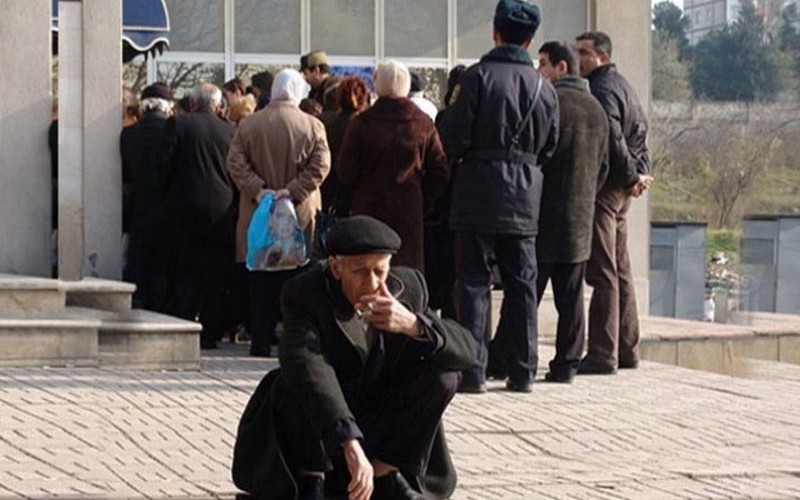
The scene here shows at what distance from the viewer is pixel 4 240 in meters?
13.8

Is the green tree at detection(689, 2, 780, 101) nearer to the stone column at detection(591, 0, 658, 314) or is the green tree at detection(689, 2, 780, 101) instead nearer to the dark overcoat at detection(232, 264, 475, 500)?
the stone column at detection(591, 0, 658, 314)

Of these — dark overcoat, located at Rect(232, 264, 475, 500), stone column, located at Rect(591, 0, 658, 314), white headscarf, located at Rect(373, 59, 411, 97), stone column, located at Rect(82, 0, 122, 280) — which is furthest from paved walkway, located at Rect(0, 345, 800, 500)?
stone column, located at Rect(591, 0, 658, 314)

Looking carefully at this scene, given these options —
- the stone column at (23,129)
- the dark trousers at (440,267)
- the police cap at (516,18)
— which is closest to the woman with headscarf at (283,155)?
the dark trousers at (440,267)

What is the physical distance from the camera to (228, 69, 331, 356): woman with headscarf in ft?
44.2

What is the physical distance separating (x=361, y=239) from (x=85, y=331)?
508 centimetres

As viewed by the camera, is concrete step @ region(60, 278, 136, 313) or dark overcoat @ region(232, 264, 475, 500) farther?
concrete step @ region(60, 278, 136, 313)

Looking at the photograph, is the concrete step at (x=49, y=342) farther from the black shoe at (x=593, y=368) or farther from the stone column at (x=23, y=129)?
the black shoe at (x=593, y=368)

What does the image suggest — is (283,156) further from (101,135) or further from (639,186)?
(639,186)

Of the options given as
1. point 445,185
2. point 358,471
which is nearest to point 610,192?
point 445,185

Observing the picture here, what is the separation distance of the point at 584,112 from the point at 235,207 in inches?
108

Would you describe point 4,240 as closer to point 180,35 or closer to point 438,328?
point 180,35

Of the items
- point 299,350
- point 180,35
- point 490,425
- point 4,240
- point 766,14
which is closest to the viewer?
point 299,350

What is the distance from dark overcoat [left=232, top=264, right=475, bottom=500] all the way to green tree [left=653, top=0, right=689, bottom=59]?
57673mm

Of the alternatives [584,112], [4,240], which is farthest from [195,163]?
[584,112]
